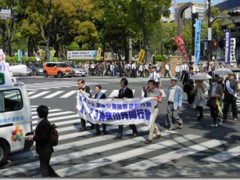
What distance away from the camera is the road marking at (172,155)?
798cm

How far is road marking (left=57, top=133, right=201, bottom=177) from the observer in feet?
25.5

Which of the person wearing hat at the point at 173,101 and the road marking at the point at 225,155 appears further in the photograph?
the person wearing hat at the point at 173,101

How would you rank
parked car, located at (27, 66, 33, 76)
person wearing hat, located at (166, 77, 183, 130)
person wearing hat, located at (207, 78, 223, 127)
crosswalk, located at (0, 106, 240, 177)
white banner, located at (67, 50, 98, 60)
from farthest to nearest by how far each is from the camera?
→ white banner, located at (67, 50, 98, 60), parked car, located at (27, 66, 33, 76), person wearing hat, located at (207, 78, 223, 127), person wearing hat, located at (166, 77, 183, 130), crosswalk, located at (0, 106, 240, 177)

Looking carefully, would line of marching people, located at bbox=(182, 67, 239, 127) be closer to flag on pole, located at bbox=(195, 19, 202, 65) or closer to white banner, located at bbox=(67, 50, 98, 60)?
flag on pole, located at bbox=(195, 19, 202, 65)

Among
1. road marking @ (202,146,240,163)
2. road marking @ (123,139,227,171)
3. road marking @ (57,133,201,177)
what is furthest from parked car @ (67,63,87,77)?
road marking @ (202,146,240,163)

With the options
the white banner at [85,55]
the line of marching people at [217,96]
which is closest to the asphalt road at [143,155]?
the line of marching people at [217,96]

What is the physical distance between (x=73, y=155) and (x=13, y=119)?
165 centimetres

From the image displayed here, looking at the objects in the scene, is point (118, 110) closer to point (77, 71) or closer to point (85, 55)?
point (77, 71)

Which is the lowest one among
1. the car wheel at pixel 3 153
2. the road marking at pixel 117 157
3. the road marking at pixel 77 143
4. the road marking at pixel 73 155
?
the road marking at pixel 77 143

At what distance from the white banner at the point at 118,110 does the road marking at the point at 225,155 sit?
2058mm

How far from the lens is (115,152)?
30.3ft

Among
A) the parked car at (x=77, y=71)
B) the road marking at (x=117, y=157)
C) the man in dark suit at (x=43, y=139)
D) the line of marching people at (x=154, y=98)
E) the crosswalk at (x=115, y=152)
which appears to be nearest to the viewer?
the man in dark suit at (x=43, y=139)

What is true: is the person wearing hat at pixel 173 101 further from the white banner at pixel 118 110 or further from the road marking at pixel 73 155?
the road marking at pixel 73 155

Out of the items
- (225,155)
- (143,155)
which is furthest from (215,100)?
(143,155)
